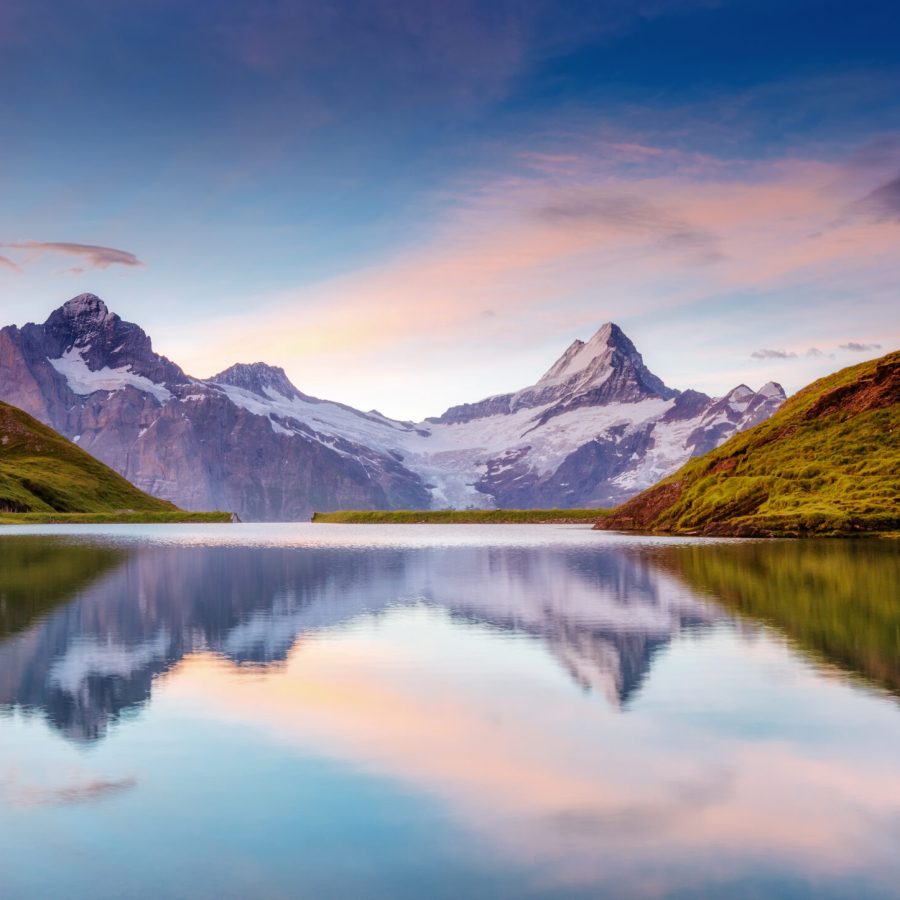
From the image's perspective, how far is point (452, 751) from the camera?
22078mm

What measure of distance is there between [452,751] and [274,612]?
92.4 feet

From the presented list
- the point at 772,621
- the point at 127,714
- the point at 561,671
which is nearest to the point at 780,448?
the point at 772,621

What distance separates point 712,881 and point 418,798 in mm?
5979

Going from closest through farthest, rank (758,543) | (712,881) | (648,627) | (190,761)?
(712,881)
(190,761)
(648,627)
(758,543)

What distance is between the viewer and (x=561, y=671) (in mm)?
31891

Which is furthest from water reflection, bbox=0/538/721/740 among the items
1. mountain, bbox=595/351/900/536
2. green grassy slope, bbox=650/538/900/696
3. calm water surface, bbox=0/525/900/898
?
mountain, bbox=595/351/900/536

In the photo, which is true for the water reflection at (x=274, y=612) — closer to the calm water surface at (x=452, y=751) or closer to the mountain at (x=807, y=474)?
the calm water surface at (x=452, y=751)

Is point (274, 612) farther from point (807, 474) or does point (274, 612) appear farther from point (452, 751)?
point (807, 474)

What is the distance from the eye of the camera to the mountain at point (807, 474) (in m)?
134

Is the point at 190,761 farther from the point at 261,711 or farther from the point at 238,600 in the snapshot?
the point at 238,600

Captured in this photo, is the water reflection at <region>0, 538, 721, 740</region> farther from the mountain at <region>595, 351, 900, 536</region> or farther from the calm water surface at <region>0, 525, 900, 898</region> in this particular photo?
the mountain at <region>595, 351, 900, 536</region>

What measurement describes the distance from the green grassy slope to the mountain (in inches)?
1110

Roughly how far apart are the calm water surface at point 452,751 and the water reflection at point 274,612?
0.26 meters

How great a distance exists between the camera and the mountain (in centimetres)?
13350
